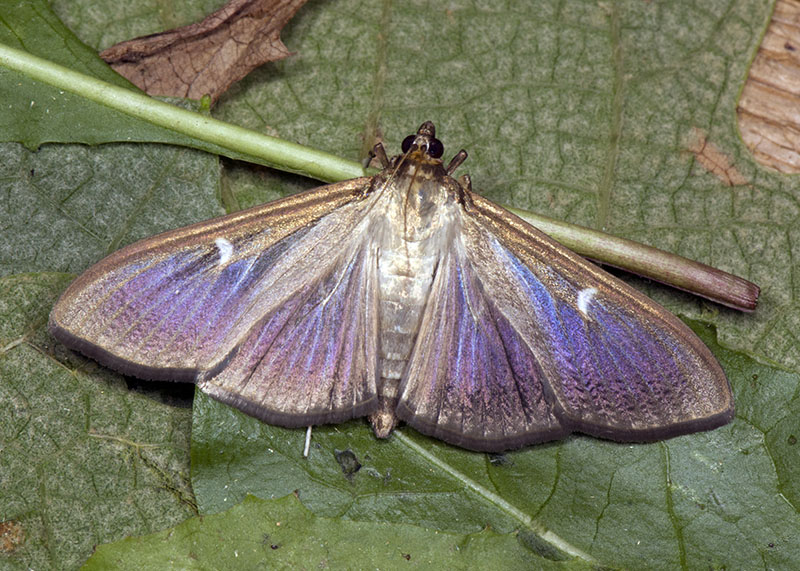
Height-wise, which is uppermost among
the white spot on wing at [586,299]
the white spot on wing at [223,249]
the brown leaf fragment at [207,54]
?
the brown leaf fragment at [207,54]

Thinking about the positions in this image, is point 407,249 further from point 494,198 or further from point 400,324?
point 494,198

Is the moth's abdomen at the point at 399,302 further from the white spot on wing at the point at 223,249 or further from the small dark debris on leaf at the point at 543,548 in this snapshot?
the small dark debris on leaf at the point at 543,548

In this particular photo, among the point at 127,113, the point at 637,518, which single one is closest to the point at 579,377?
the point at 637,518

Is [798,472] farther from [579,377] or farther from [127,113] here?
[127,113]

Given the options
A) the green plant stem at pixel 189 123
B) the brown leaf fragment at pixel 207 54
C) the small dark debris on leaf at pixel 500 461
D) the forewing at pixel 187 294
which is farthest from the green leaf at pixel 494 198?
the forewing at pixel 187 294

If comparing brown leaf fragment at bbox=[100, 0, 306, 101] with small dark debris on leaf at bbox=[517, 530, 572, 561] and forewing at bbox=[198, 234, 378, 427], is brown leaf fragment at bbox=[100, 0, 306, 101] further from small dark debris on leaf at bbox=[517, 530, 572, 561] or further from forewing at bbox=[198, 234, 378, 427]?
small dark debris on leaf at bbox=[517, 530, 572, 561]

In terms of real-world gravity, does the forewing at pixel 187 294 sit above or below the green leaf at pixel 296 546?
above
